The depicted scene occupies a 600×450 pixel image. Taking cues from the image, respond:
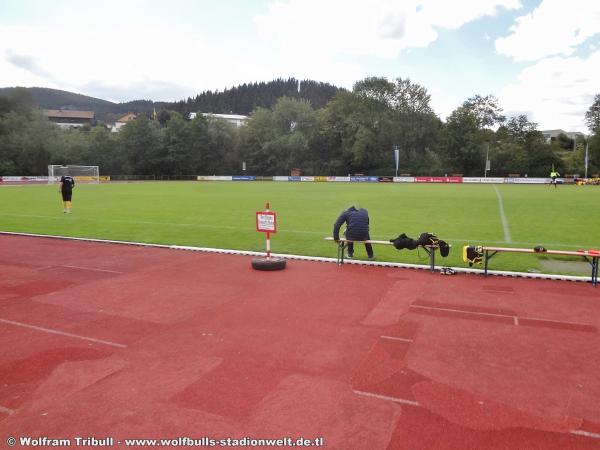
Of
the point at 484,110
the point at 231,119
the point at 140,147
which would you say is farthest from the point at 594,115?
the point at 231,119

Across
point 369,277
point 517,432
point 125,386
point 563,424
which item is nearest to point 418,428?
point 517,432

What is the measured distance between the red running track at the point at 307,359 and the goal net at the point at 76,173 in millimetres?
64331

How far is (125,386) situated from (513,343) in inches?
206

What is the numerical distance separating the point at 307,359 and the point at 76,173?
73.5 m

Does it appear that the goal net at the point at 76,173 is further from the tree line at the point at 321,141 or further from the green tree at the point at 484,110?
the green tree at the point at 484,110

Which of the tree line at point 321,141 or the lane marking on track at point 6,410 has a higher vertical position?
the tree line at point 321,141

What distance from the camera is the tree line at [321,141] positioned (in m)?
75.9

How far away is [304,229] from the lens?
56.6ft

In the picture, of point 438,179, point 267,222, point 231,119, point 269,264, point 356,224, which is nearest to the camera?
point 269,264

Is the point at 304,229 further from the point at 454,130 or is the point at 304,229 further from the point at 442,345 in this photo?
the point at 454,130

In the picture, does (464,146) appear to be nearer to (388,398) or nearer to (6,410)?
(388,398)

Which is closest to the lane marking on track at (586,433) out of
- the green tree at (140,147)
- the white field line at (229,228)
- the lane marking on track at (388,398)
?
the lane marking on track at (388,398)

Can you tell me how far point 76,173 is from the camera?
69.6m

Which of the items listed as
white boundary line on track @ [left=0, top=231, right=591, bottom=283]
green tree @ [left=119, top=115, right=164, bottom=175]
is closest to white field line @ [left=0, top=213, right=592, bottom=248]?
white boundary line on track @ [left=0, top=231, right=591, bottom=283]
